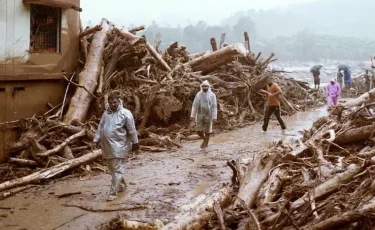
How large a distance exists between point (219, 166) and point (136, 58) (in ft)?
18.4

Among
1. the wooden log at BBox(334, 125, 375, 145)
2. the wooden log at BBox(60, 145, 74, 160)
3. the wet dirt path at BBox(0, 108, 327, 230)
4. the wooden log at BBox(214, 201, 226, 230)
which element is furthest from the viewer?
the wooden log at BBox(60, 145, 74, 160)

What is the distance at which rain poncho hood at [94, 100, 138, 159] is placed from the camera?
244 inches

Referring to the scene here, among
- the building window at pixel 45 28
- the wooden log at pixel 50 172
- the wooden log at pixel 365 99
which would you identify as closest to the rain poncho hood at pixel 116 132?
the wooden log at pixel 50 172

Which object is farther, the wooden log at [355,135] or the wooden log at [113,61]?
the wooden log at [113,61]

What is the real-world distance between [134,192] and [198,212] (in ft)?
6.78

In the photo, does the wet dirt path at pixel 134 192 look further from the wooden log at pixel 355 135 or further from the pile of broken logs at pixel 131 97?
the wooden log at pixel 355 135

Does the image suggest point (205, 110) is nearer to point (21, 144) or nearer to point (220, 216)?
point (21, 144)

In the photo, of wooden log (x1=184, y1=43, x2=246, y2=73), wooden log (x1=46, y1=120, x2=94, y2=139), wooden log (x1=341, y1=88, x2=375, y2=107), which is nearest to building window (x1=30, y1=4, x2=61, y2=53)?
wooden log (x1=46, y1=120, x2=94, y2=139)

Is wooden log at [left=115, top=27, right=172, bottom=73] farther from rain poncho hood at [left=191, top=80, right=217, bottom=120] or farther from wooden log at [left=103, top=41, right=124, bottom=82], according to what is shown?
rain poncho hood at [left=191, top=80, right=217, bottom=120]

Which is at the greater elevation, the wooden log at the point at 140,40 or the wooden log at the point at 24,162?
the wooden log at the point at 140,40

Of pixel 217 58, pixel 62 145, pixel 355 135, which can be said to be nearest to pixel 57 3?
pixel 62 145

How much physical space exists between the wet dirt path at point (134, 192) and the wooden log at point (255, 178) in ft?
3.13

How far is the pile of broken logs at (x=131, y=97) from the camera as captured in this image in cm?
861

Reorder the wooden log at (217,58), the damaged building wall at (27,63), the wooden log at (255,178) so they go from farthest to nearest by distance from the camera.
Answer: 1. the wooden log at (217,58)
2. the damaged building wall at (27,63)
3. the wooden log at (255,178)
